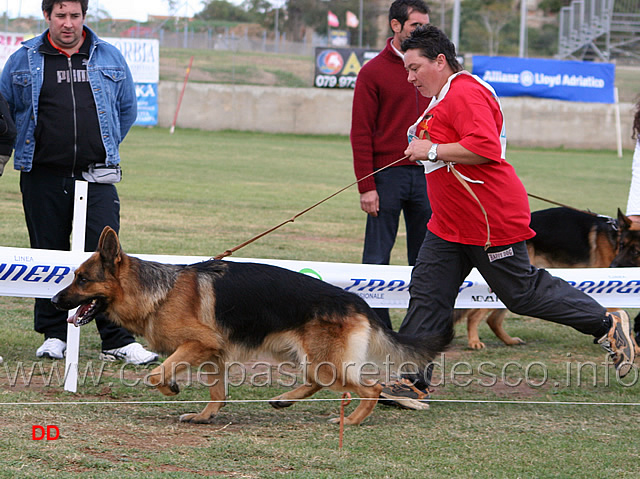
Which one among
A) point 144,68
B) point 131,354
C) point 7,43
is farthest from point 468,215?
point 7,43

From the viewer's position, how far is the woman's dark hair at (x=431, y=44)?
4422 mm

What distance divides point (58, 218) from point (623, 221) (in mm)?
4288

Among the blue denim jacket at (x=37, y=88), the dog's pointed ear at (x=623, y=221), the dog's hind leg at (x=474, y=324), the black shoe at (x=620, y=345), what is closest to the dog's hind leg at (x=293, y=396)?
the black shoe at (x=620, y=345)

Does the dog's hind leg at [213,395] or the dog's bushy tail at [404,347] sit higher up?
the dog's bushy tail at [404,347]

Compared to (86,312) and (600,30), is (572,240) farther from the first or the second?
(600,30)

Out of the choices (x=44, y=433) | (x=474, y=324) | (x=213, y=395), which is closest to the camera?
(x=44, y=433)

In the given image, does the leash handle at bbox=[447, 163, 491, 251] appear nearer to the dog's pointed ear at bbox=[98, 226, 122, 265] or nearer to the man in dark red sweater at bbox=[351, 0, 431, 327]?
the man in dark red sweater at bbox=[351, 0, 431, 327]

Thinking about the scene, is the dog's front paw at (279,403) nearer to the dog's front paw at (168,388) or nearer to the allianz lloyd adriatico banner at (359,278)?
the dog's front paw at (168,388)

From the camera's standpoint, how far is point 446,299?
190 inches

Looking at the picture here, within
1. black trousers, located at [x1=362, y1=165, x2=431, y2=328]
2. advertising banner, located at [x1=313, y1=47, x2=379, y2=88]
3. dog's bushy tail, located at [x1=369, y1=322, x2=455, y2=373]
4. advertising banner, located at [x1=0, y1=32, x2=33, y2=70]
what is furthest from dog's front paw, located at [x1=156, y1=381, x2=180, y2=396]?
advertising banner, located at [x1=313, y1=47, x2=379, y2=88]

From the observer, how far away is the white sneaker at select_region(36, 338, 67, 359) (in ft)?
18.6

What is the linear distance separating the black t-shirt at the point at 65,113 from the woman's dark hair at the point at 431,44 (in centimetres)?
230

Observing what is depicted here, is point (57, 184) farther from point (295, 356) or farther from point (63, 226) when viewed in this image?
point (295, 356)

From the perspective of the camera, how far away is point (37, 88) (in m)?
5.43
